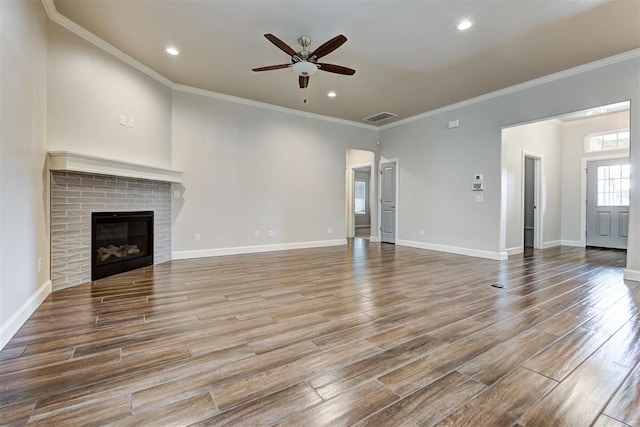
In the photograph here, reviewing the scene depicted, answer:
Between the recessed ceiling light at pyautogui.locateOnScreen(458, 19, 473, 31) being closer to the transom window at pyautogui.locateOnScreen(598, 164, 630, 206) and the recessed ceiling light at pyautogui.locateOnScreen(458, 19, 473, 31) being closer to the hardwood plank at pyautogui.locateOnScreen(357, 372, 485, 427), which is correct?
the hardwood plank at pyautogui.locateOnScreen(357, 372, 485, 427)

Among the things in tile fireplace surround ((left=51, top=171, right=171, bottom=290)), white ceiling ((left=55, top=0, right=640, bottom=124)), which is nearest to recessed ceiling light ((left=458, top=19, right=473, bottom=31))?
white ceiling ((left=55, top=0, right=640, bottom=124))

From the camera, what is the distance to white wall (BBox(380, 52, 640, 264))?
405 cm

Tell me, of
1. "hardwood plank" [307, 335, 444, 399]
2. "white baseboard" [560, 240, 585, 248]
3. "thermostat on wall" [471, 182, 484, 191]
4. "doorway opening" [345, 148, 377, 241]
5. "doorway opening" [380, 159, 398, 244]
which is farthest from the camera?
"doorway opening" [345, 148, 377, 241]

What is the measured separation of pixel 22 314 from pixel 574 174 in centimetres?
979

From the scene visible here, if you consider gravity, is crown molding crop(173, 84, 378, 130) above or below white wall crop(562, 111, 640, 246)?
above

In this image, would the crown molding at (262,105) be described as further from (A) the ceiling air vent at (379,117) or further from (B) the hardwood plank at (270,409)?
(B) the hardwood plank at (270,409)

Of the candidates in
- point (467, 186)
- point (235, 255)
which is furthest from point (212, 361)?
point (467, 186)

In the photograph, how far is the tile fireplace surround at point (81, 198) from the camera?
3.30m

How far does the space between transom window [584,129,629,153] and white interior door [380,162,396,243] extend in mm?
4395

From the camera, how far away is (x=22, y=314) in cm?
239

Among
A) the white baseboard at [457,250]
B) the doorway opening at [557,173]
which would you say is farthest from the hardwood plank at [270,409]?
the doorway opening at [557,173]

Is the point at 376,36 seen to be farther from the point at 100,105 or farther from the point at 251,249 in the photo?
the point at 251,249

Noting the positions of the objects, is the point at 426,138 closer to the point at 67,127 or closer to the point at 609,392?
the point at 609,392

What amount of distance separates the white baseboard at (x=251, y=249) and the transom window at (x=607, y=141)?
6.06 metres
